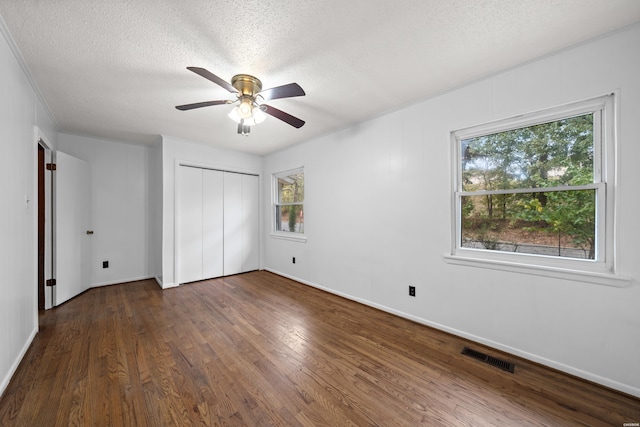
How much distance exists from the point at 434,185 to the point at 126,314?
388 centimetres

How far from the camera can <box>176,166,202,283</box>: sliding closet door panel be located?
13.3 ft

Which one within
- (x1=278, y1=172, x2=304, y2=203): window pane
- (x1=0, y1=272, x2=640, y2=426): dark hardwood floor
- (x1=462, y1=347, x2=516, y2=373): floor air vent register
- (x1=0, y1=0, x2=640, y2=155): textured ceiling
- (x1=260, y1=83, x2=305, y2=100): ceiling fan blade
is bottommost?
(x1=0, y1=272, x2=640, y2=426): dark hardwood floor

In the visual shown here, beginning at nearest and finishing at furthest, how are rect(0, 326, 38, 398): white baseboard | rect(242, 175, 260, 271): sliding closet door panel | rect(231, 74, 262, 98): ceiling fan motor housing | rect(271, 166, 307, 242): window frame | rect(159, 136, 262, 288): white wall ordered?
1. rect(0, 326, 38, 398): white baseboard
2. rect(231, 74, 262, 98): ceiling fan motor housing
3. rect(159, 136, 262, 288): white wall
4. rect(271, 166, 307, 242): window frame
5. rect(242, 175, 260, 271): sliding closet door panel

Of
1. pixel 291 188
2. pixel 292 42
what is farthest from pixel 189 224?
pixel 292 42

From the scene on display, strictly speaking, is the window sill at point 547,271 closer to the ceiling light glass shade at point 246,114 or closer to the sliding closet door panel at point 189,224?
the ceiling light glass shade at point 246,114

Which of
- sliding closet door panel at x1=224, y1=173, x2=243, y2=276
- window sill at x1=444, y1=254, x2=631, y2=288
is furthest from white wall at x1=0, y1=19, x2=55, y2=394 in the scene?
window sill at x1=444, y1=254, x2=631, y2=288

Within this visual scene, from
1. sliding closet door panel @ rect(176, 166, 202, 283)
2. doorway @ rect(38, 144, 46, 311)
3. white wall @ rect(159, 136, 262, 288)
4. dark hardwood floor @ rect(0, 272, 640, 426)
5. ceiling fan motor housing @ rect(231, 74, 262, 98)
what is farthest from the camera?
sliding closet door panel @ rect(176, 166, 202, 283)

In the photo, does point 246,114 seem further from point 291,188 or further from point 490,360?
point 490,360

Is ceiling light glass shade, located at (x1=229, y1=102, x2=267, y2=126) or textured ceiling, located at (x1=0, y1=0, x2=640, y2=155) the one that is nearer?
textured ceiling, located at (x1=0, y1=0, x2=640, y2=155)

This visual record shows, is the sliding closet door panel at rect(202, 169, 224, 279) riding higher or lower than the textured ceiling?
lower

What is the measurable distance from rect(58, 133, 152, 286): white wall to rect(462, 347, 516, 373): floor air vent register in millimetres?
4848

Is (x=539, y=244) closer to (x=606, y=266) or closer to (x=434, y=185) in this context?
(x=606, y=266)

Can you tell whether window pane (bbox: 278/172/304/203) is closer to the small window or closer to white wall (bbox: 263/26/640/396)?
the small window

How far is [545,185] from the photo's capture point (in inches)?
79.1
